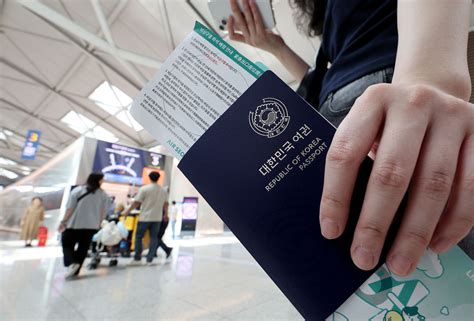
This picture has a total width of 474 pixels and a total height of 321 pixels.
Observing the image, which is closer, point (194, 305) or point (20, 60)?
point (194, 305)

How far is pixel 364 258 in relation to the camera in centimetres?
25

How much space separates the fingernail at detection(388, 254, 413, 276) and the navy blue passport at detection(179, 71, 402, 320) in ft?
0.06

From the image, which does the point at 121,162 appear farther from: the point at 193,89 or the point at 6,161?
the point at 6,161

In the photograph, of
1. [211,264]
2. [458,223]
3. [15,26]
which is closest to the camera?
[458,223]

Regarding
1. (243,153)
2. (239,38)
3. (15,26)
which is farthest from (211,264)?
(15,26)

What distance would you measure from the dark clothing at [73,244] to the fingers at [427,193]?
10.9ft

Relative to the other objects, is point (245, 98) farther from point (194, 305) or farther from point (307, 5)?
point (194, 305)

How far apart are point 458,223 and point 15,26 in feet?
34.5

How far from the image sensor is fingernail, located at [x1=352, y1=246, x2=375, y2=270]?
25 cm

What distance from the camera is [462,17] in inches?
11.6

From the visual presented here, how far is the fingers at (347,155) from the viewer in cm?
25

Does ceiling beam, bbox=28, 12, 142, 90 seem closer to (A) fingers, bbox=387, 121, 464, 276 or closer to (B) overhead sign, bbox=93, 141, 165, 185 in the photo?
(B) overhead sign, bbox=93, 141, 165, 185

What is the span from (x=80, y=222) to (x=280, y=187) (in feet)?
10.4

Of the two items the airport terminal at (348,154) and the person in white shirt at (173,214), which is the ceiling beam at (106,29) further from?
the airport terminal at (348,154)
